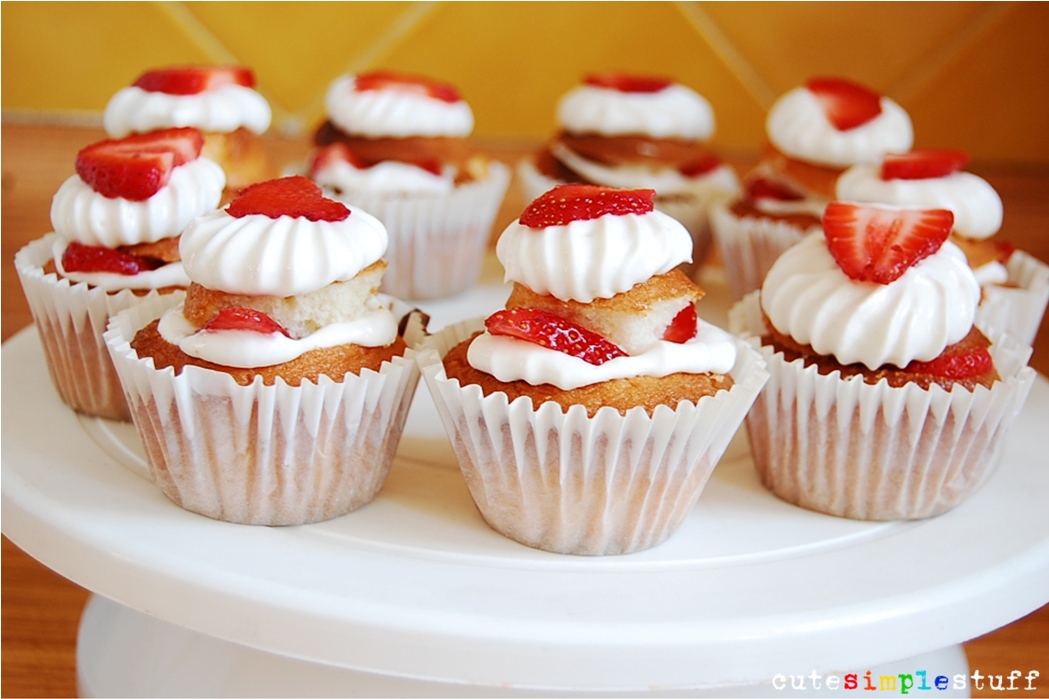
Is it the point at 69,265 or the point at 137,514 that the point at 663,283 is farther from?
the point at 69,265

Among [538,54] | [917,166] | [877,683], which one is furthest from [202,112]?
[538,54]

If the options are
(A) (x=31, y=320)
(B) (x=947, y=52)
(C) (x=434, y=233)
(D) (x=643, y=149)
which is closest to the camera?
(C) (x=434, y=233)

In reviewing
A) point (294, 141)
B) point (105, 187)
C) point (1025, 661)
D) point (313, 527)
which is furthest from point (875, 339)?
point (294, 141)

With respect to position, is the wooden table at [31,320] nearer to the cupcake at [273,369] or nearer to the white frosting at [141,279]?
the white frosting at [141,279]

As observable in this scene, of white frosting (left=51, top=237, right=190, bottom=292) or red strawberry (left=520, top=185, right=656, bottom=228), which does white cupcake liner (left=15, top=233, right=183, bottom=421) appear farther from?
red strawberry (left=520, top=185, right=656, bottom=228)

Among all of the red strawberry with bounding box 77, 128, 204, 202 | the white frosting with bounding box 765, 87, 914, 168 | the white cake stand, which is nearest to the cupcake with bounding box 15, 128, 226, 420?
the red strawberry with bounding box 77, 128, 204, 202

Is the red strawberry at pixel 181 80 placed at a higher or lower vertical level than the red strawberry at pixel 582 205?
lower

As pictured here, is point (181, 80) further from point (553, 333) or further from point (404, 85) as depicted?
point (553, 333)

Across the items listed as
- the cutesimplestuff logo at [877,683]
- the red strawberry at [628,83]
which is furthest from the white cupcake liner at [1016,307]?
the red strawberry at [628,83]
